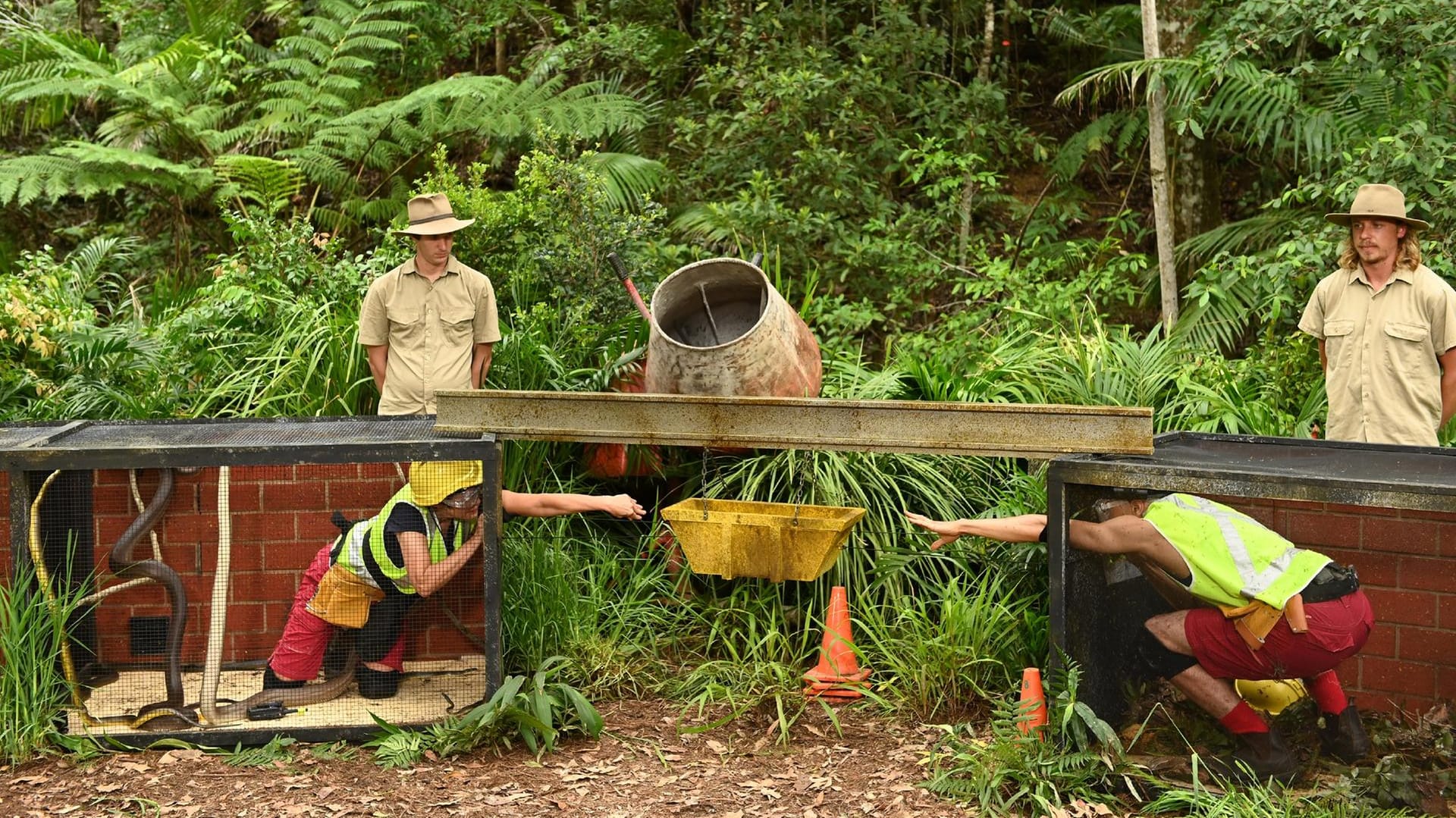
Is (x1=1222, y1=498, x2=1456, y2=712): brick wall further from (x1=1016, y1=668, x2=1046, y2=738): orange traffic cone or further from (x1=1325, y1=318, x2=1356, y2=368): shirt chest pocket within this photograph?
(x1=1325, y1=318, x2=1356, y2=368): shirt chest pocket

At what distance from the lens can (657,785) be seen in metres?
4.94

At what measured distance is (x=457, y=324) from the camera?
639cm

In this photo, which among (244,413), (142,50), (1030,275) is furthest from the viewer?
(142,50)

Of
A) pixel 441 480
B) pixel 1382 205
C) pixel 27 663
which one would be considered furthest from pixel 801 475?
pixel 27 663

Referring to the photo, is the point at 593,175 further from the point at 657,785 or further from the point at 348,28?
the point at 348,28

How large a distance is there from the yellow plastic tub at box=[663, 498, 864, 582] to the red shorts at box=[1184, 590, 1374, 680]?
1550 millimetres

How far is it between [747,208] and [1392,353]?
4.68m

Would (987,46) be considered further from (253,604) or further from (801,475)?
(253,604)

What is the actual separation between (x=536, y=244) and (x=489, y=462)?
282cm

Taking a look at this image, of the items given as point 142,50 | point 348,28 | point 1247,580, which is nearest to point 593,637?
point 1247,580

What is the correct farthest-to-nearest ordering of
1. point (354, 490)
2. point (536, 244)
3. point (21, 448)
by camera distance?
point (536, 244)
point (354, 490)
point (21, 448)

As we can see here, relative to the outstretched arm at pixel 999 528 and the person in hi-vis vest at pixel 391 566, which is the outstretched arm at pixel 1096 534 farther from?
the person in hi-vis vest at pixel 391 566

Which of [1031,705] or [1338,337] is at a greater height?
[1338,337]

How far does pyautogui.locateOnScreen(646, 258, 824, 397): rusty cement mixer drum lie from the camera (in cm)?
630
